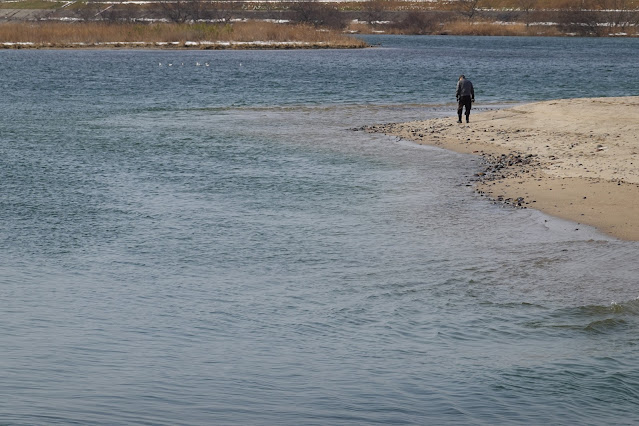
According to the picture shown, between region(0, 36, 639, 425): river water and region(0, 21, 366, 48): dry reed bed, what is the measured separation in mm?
89401

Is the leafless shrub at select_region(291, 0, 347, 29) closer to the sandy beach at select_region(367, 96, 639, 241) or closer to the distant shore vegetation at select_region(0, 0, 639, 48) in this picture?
the distant shore vegetation at select_region(0, 0, 639, 48)

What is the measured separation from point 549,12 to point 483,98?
137 meters

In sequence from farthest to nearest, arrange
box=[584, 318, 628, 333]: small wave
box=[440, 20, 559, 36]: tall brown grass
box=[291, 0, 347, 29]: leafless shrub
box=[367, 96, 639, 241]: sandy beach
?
box=[440, 20, 559, 36]: tall brown grass
box=[291, 0, 347, 29]: leafless shrub
box=[367, 96, 639, 241]: sandy beach
box=[584, 318, 628, 333]: small wave

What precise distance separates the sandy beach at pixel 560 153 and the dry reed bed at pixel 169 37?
85699 millimetres

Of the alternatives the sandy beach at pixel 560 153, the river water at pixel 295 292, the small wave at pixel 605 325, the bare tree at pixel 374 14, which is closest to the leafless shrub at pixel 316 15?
the bare tree at pixel 374 14

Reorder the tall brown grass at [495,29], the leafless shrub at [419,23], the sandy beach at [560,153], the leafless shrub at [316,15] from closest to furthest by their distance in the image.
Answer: the sandy beach at [560,153]
the leafless shrub at [316,15]
the tall brown grass at [495,29]
the leafless shrub at [419,23]

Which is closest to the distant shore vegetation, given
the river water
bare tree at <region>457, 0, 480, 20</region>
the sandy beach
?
bare tree at <region>457, 0, 480, 20</region>

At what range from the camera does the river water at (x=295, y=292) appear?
11008mm

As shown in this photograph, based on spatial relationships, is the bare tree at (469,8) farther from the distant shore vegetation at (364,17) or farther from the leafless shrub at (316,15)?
the leafless shrub at (316,15)

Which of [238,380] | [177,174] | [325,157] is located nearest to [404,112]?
[325,157]

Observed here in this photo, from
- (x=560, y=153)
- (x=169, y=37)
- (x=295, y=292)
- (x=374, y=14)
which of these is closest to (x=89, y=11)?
(x=374, y=14)

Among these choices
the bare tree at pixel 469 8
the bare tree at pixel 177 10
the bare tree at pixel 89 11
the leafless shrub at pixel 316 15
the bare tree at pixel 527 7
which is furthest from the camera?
the bare tree at pixel 469 8

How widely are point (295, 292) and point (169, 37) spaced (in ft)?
373

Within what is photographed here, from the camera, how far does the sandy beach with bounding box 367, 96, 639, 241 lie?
21500 mm
